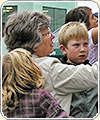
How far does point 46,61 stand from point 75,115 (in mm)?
260

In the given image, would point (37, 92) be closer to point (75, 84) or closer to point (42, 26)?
point (75, 84)

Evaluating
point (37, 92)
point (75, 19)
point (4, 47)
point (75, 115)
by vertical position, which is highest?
point (75, 19)

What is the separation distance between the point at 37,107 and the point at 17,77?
0.14 m

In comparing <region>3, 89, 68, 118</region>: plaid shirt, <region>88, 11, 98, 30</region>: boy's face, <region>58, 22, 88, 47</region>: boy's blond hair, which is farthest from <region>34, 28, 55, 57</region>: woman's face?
<region>88, 11, 98, 30</region>: boy's face

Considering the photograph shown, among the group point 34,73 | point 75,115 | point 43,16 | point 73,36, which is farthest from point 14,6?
point 75,115

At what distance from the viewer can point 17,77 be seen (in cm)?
98

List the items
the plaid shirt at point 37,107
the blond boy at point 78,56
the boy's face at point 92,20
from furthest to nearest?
the boy's face at point 92,20, the blond boy at point 78,56, the plaid shirt at point 37,107

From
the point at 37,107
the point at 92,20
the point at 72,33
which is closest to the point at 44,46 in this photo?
the point at 72,33

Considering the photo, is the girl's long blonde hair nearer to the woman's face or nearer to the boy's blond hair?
the woman's face

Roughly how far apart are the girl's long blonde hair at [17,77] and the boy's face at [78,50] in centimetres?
25

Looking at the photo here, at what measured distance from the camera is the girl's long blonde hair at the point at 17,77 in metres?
0.97

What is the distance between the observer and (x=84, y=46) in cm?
118

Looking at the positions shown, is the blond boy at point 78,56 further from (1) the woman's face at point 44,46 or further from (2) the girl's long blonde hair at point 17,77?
(2) the girl's long blonde hair at point 17,77

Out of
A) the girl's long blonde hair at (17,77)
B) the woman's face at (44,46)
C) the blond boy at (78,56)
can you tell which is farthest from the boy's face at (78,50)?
the girl's long blonde hair at (17,77)
